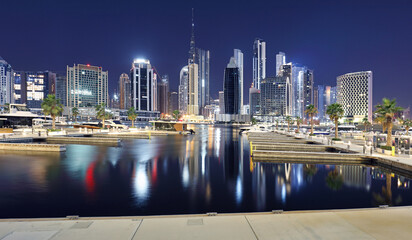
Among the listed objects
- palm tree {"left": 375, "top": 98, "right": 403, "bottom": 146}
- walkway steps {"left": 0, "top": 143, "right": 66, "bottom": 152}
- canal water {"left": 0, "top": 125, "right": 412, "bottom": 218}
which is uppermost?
palm tree {"left": 375, "top": 98, "right": 403, "bottom": 146}

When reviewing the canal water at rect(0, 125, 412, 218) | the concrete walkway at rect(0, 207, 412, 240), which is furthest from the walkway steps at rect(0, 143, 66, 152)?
the concrete walkway at rect(0, 207, 412, 240)

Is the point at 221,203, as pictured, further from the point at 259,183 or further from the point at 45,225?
the point at 45,225

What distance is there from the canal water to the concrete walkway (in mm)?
4611

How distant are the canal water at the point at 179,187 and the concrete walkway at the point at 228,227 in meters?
4.61

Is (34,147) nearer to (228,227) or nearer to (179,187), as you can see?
(179,187)

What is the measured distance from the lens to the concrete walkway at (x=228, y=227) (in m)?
8.21

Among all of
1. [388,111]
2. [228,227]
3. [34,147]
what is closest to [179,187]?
[228,227]

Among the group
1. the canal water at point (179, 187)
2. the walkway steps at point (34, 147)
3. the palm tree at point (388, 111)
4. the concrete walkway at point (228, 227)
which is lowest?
the canal water at point (179, 187)

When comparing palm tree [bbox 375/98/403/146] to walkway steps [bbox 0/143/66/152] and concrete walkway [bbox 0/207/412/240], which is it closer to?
concrete walkway [bbox 0/207/412/240]

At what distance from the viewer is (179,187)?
777 inches

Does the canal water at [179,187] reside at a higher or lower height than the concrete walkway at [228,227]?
lower

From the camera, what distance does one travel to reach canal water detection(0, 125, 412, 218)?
15.0 meters

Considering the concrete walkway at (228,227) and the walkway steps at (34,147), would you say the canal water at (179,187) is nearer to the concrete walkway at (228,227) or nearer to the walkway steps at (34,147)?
the concrete walkway at (228,227)

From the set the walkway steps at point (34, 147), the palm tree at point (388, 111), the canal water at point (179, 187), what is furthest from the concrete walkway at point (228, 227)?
the walkway steps at point (34, 147)
